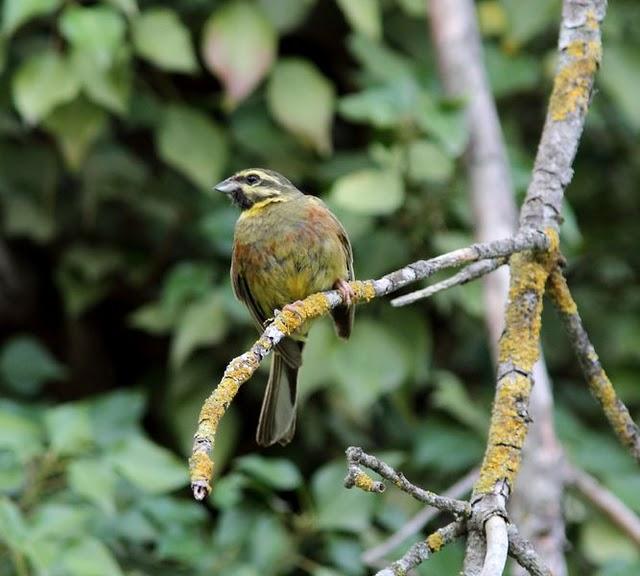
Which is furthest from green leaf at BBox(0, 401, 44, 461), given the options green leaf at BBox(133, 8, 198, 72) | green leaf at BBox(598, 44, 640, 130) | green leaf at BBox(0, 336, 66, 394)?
green leaf at BBox(598, 44, 640, 130)

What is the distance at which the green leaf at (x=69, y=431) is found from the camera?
3.18 m

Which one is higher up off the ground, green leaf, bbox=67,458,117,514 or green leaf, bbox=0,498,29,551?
green leaf, bbox=67,458,117,514

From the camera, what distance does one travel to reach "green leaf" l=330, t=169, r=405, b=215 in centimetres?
340

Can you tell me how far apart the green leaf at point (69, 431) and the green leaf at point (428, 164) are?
1.26m

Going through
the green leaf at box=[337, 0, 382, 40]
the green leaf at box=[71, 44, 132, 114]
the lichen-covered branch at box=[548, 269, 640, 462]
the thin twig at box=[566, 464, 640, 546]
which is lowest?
the thin twig at box=[566, 464, 640, 546]

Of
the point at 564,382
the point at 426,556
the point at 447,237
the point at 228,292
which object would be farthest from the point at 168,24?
the point at 426,556

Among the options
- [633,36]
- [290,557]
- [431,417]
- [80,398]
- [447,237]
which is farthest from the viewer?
[80,398]

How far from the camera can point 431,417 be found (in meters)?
3.99

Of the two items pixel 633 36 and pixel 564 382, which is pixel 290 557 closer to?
pixel 564 382

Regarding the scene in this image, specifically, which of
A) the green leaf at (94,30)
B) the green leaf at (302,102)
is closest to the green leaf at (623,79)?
the green leaf at (302,102)

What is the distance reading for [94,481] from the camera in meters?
3.06

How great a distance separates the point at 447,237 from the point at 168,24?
111 cm

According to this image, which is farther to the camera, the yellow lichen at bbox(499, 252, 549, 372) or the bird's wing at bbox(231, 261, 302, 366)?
the bird's wing at bbox(231, 261, 302, 366)

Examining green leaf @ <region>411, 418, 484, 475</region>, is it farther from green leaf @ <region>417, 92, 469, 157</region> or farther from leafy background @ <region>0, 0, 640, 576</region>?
green leaf @ <region>417, 92, 469, 157</region>
